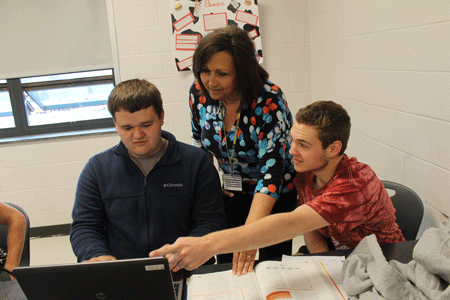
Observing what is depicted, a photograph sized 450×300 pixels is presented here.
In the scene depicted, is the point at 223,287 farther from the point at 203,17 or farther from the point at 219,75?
the point at 203,17

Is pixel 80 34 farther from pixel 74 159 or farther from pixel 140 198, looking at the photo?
pixel 140 198

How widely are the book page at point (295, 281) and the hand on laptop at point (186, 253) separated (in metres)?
0.18

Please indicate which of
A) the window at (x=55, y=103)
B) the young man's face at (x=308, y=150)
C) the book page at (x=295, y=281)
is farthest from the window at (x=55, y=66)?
the book page at (x=295, y=281)

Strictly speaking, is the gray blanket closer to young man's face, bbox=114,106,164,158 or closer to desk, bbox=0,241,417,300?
desk, bbox=0,241,417,300

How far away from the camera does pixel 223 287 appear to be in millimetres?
1084

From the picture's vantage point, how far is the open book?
1039mm

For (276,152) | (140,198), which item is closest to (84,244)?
(140,198)

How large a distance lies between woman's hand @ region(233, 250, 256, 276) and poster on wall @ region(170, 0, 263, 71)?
2124 mm

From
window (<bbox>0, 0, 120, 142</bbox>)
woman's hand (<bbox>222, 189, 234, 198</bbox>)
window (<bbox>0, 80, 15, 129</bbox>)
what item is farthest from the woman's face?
window (<bbox>0, 80, 15, 129</bbox>)

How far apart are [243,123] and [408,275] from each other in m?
0.84

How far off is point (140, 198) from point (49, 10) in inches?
92.0

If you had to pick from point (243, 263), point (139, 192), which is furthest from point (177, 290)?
point (139, 192)

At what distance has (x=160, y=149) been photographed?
4.99ft

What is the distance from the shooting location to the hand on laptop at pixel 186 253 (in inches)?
42.8
